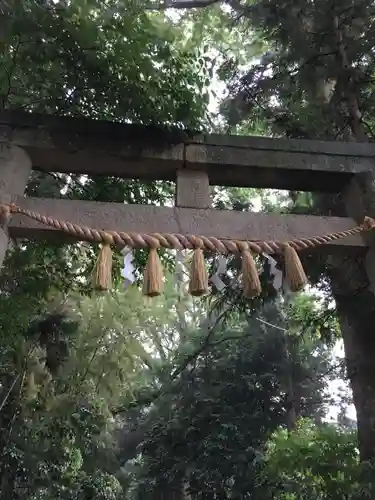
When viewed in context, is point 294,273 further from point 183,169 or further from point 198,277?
point 183,169

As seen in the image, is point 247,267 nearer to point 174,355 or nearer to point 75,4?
point 75,4

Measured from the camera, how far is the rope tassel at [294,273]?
8.54ft

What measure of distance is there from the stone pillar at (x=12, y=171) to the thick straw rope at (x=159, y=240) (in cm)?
20

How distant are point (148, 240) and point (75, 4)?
1.37 meters

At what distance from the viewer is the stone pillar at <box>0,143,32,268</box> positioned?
282cm

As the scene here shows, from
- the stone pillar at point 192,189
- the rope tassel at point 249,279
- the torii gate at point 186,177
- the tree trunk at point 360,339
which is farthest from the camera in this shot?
the tree trunk at point 360,339

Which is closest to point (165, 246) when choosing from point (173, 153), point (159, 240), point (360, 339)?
point (159, 240)

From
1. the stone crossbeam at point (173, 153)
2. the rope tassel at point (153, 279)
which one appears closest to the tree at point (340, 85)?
the stone crossbeam at point (173, 153)

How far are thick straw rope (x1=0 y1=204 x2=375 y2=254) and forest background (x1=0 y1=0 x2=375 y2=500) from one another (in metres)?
0.81

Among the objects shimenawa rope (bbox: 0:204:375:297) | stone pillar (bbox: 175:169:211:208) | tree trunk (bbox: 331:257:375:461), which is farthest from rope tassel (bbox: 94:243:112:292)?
tree trunk (bbox: 331:257:375:461)

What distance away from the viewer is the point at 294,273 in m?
2.62

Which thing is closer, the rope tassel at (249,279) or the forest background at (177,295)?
the rope tassel at (249,279)

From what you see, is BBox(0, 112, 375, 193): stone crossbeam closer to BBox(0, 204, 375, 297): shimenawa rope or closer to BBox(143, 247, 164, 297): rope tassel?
BBox(0, 204, 375, 297): shimenawa rope

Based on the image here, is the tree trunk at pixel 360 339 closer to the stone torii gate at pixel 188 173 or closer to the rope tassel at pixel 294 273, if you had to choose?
the stone torii gate at pixel 188 173
